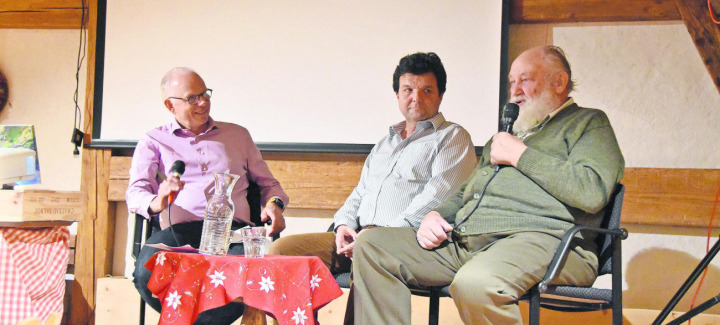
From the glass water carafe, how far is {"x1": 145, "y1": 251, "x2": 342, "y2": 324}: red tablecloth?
0.15 m

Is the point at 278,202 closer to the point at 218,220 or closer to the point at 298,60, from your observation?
the point at 218,220

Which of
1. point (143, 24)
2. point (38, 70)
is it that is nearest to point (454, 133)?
point (143, 24)

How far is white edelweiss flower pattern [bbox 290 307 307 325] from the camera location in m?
2.00

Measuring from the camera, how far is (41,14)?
13.0 ft

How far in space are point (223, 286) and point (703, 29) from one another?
2295 mm

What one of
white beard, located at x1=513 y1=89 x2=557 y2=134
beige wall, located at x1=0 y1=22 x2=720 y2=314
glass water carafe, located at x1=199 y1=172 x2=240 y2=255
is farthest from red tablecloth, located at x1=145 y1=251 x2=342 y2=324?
beige wall, located at x1=0 y1=22 x2=720 y2=314

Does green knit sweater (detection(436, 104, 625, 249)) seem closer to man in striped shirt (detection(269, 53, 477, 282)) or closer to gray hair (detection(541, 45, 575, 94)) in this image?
gray hair (detection(541, 45, 575, 94))

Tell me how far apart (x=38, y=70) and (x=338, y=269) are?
97.6 inches

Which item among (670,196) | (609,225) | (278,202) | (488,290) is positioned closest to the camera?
(488,290)

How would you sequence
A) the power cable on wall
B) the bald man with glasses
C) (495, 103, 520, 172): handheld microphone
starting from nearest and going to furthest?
(495, 103, 520, 172): handheld microphone
the bald man with glasses
the power cable on wall

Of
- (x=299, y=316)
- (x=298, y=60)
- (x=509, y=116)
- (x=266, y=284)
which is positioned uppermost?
(x=298, y=60)

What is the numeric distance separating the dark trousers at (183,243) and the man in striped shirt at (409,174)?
0.90ft

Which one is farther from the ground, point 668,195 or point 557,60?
point 557,60

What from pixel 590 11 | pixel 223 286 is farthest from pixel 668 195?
pixel 223 286
